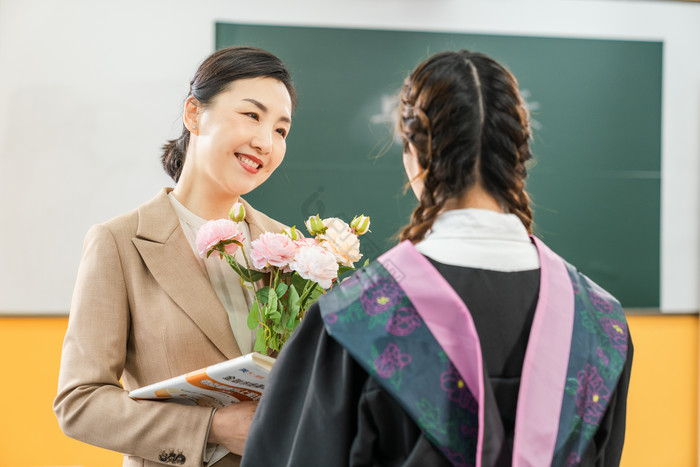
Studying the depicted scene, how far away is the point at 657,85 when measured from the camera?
3.25 m

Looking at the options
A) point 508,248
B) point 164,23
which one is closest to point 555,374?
point 508,248

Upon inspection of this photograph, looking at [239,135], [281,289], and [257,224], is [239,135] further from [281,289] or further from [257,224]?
[281,289]

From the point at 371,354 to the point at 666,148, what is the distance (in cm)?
297

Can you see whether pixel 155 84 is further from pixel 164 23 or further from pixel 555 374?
pixel 555 374

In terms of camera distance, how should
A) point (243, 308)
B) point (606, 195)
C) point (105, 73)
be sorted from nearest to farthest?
point (243, 308)
point (105, 73)
point (606, 195)

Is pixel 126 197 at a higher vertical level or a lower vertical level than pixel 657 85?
lower

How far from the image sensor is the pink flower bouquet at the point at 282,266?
1.20 meters

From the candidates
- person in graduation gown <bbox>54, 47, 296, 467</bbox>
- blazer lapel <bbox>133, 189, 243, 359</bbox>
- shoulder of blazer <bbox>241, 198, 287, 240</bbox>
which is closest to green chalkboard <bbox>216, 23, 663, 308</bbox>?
shoulder of blazer <bbox>241, 198, 287, 240</bbox>

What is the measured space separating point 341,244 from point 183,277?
0.38 meters

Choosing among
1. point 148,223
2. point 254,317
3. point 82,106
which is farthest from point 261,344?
point 82,106

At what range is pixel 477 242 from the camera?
2.97 ft

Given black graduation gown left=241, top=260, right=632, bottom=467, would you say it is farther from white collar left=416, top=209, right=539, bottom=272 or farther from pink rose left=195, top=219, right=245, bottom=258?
pink rose left=195, top=219, right=245, bottom=258

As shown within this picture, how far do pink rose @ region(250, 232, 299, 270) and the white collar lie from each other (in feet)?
1.24

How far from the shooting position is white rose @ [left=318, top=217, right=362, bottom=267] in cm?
128
